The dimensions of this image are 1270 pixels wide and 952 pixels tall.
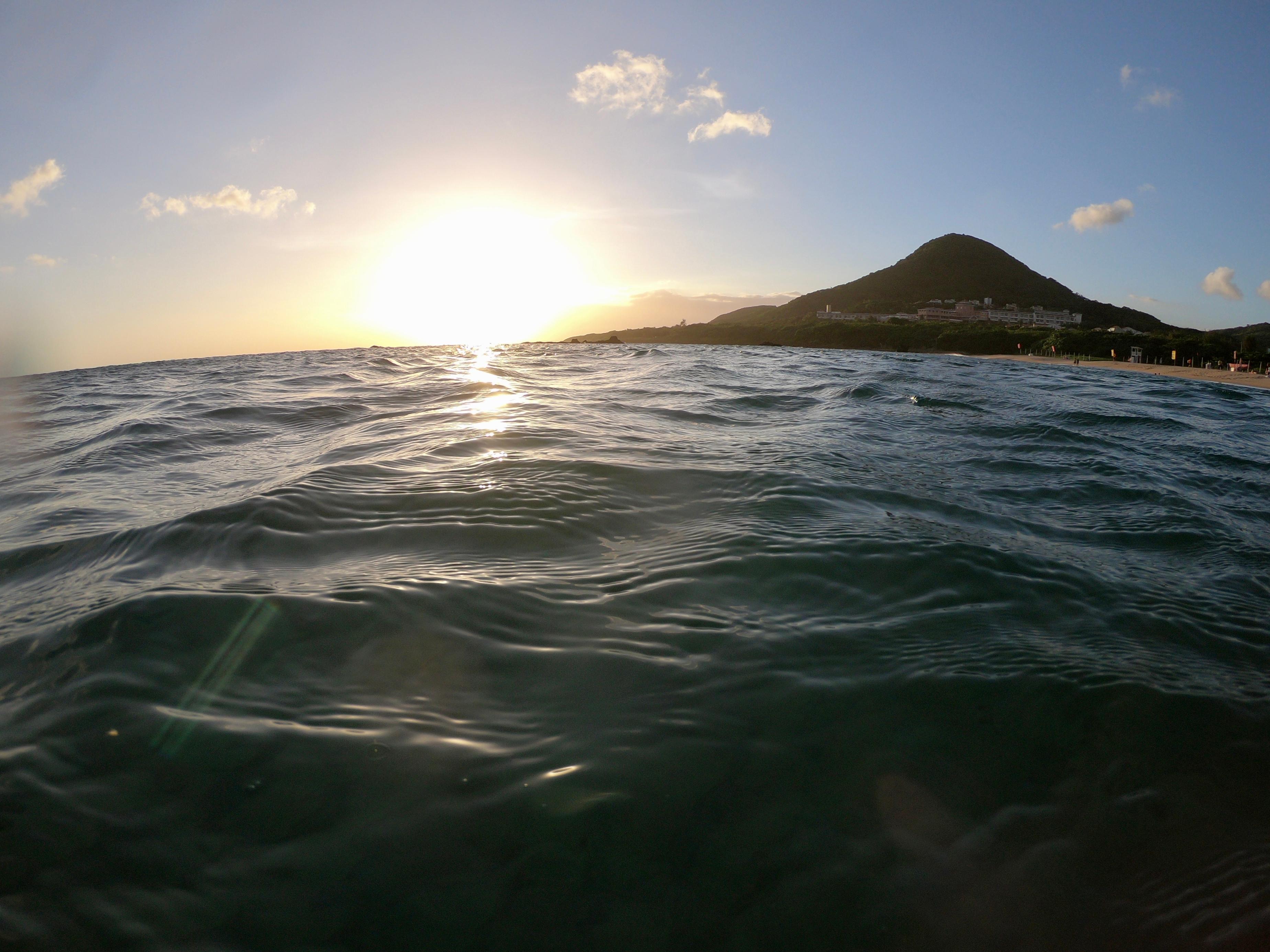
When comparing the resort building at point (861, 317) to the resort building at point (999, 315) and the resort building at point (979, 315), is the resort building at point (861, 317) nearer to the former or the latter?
→ the resort building at point (979, 315)

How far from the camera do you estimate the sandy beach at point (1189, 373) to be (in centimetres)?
2078

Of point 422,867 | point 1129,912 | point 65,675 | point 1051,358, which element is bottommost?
point 1129,912

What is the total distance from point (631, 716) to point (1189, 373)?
31.5 m

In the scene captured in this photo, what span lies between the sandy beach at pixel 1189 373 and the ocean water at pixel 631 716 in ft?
71.9

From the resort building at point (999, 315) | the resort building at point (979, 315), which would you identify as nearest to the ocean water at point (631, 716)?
the resort building at point (979, 315)

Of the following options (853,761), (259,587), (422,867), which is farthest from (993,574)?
(259,587)

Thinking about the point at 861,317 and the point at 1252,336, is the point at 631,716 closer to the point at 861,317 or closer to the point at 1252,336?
the point at 1252,336

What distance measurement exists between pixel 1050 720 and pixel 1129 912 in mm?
772

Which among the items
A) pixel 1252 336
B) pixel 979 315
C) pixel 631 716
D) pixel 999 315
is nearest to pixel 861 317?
pixel 979 315

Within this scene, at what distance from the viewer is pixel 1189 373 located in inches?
968

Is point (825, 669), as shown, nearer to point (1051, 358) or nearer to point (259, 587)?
point (259, 587)

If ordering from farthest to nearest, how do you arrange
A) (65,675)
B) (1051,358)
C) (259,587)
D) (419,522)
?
(1051,358) < (419,522) < (259,587) < (65,675)

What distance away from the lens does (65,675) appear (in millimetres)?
2455

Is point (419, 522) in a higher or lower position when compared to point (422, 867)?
higher
